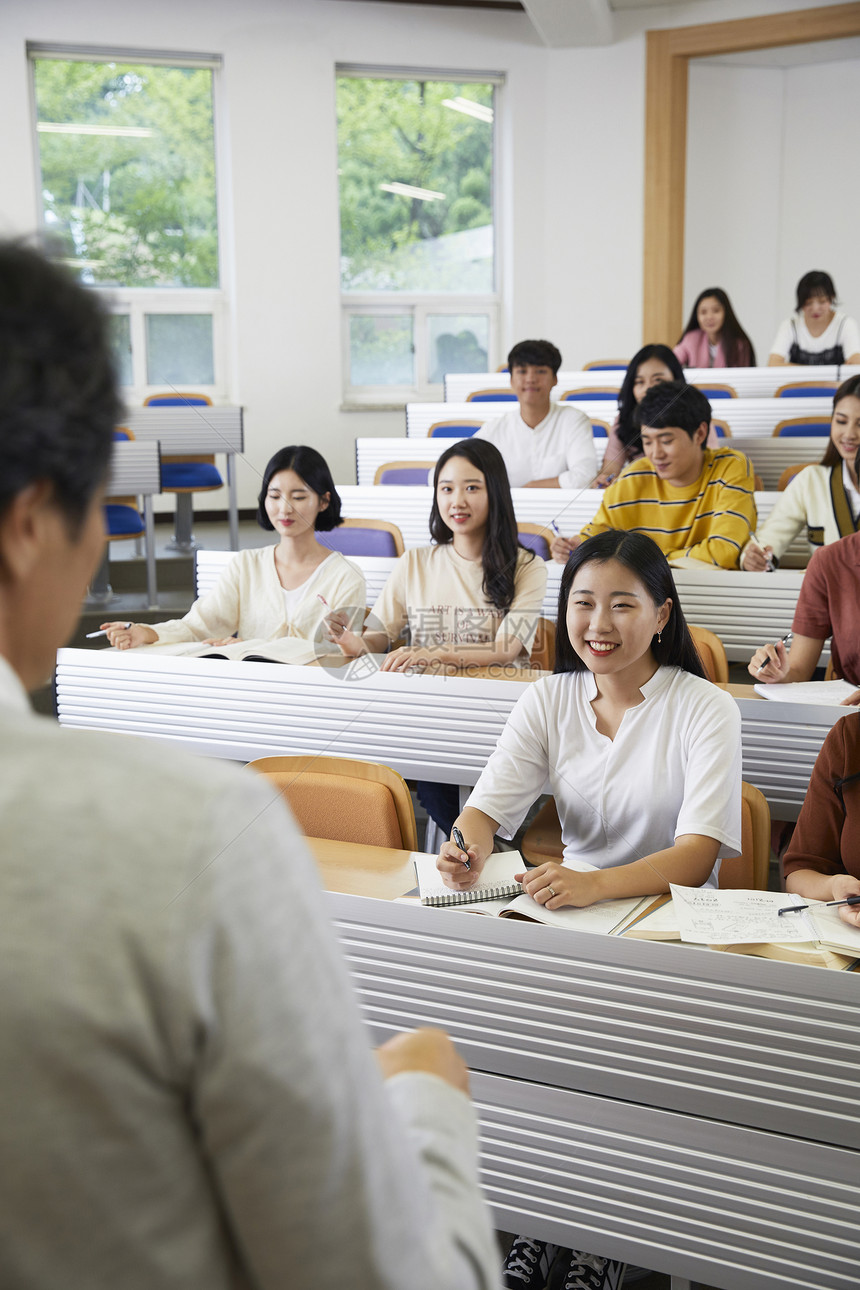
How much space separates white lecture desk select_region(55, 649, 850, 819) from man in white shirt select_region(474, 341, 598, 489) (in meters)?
1.92

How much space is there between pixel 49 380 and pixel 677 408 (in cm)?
266

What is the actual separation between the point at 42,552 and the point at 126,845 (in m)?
0.11

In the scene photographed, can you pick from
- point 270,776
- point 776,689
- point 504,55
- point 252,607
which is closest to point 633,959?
point 270,776

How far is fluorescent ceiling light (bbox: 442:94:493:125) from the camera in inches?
266

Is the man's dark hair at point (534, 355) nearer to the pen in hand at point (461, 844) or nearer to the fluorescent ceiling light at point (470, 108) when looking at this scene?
the pen in hand at point (461, 844)

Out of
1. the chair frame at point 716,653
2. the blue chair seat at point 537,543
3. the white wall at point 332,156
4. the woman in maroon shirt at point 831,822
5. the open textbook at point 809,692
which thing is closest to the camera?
the woman in maroon shirt at point 831,822

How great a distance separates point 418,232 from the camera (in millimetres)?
7008

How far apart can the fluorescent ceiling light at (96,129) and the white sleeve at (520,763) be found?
5409 mm

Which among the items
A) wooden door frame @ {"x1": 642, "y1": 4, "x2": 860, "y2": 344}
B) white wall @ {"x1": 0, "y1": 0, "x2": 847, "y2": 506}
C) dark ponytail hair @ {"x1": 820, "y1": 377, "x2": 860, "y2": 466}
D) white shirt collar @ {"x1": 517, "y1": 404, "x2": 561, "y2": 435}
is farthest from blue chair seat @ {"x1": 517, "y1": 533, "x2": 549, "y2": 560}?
wooden door frame @ {"x1": 642, "y1": 4, "x2": 860, "y2": 344}

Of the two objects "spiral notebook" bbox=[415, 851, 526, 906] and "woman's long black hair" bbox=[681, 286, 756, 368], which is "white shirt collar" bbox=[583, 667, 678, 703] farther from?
"woman's long black hair" bbox=[681, 286, 756, 368]

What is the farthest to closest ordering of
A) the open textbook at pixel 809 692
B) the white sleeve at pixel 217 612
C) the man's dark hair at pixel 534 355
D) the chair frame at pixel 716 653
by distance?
1. the man's dark hair at pixel 534 355
2. the white sleeve at pixel 217 612
3. the chair frame at pixel 716 653
4. the open textbook at pixel 809 692

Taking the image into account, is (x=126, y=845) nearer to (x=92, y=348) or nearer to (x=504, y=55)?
(x=92, y=348)

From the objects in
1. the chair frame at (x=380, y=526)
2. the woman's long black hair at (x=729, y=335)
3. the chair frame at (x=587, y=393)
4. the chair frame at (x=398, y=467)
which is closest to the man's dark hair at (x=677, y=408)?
the chair frame at (x=380, y=526)

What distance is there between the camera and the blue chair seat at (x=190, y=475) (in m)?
4.66
